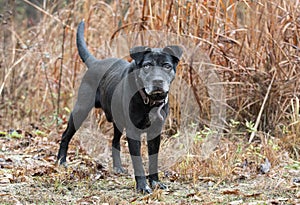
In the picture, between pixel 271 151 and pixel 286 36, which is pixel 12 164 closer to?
pixel 271 151

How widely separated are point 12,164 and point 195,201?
187 cm

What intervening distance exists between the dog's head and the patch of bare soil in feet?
2.30

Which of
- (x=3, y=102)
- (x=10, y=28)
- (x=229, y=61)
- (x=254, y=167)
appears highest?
(x=10, y=28)

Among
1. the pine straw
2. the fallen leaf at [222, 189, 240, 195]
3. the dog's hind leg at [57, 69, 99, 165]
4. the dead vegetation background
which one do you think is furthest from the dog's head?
the pine straw

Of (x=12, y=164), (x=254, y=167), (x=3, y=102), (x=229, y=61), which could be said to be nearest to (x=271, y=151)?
(x=254, y=167)

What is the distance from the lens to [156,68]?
11.6 feet

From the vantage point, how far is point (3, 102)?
683cm

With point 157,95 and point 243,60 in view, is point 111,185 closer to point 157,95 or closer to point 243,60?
point 157,95

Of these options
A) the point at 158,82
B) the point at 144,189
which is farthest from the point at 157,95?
the point at 144,189

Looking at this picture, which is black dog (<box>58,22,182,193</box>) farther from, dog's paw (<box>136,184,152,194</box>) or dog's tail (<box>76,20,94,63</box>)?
dog's tail (<box>76,20,94,63</box>)

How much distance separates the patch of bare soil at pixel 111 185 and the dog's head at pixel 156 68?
2.30 ft

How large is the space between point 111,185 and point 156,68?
3.48ft

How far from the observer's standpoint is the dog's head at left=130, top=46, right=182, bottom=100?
3.45 meters

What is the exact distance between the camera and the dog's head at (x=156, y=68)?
3.45m
